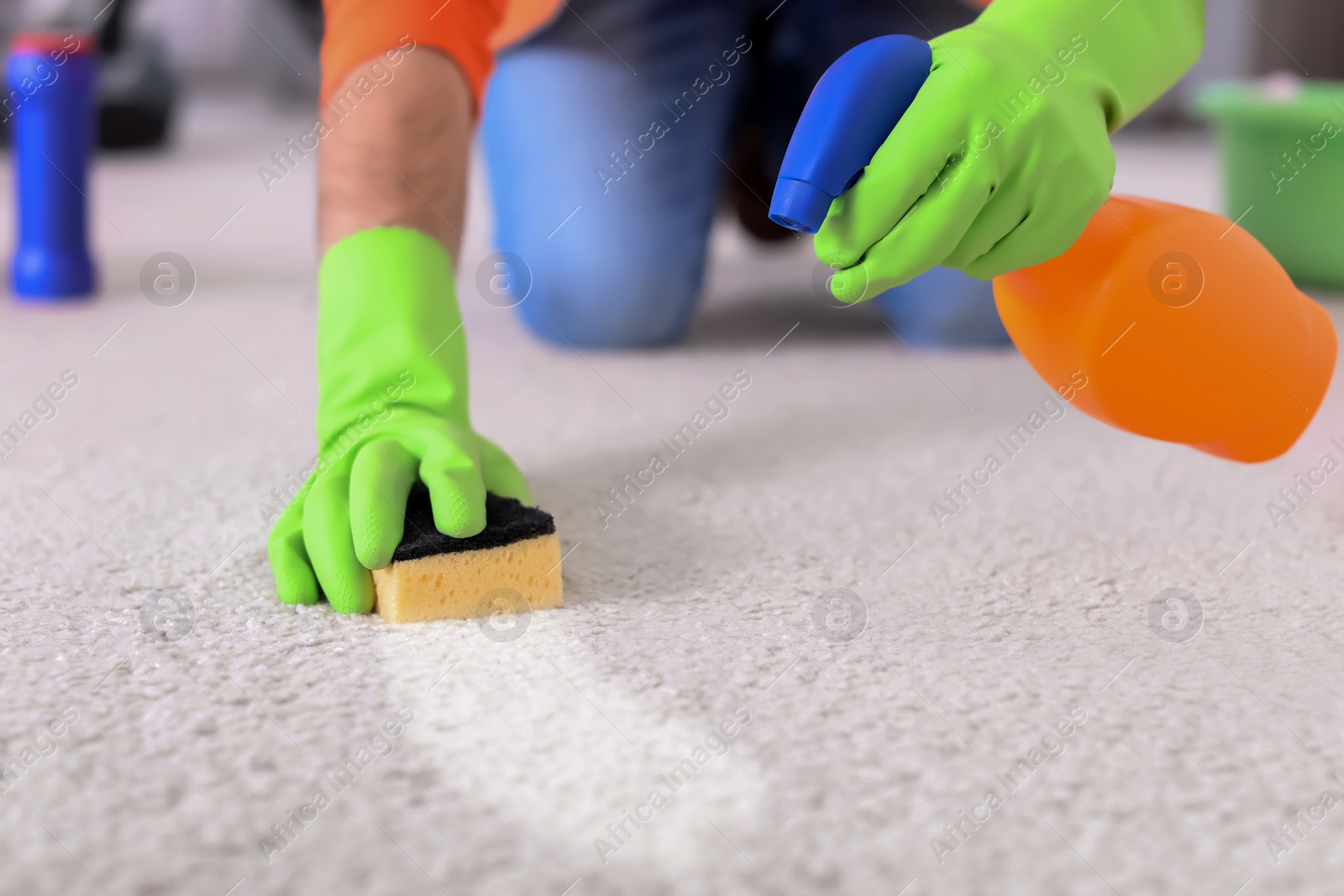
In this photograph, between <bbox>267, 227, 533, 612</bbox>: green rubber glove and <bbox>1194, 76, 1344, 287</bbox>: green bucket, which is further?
<bbox>1194, 76, 1344, 287</bbox>: green bucket

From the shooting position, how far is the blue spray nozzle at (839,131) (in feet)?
1.91

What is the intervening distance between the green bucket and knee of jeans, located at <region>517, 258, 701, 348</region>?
2.68 feet

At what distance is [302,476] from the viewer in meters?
0.99

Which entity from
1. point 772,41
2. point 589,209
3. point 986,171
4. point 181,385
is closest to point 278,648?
point 986,171

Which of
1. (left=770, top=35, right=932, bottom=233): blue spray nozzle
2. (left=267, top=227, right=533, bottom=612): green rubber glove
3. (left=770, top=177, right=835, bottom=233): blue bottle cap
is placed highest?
(left=770, top=35, right=932, bottom=233): blue spray nozzle

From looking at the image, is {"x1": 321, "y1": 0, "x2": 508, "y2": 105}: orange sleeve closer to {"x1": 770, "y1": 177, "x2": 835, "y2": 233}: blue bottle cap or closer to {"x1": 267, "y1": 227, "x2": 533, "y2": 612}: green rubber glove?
{"x1": 267, "y1": 227, "x2": 533, "y2": 612}: green rubber glove

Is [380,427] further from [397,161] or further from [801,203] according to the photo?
[801,203]

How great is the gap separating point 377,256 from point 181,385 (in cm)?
52

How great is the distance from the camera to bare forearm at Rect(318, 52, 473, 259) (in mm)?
886

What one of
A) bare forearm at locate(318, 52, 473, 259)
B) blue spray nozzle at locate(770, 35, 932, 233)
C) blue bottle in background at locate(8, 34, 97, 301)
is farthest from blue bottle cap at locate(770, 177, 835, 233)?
blue bottle in background at locate(8, 34, 97, 301)

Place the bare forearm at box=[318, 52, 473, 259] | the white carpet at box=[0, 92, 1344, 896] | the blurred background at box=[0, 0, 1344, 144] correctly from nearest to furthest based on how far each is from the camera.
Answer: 1. the white carpet at box=[0, 92, 1344, 896]
2. the bare forearm at box=[318, 52, 473, 259]
3. the blurred background at box=[0, 0, 1344, 144]

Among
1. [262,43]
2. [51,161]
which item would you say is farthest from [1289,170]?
[262,43]

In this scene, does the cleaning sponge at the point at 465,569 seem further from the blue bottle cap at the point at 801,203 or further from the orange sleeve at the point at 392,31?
the orange sleeve at the point at 392,31

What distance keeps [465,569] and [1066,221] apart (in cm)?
40
